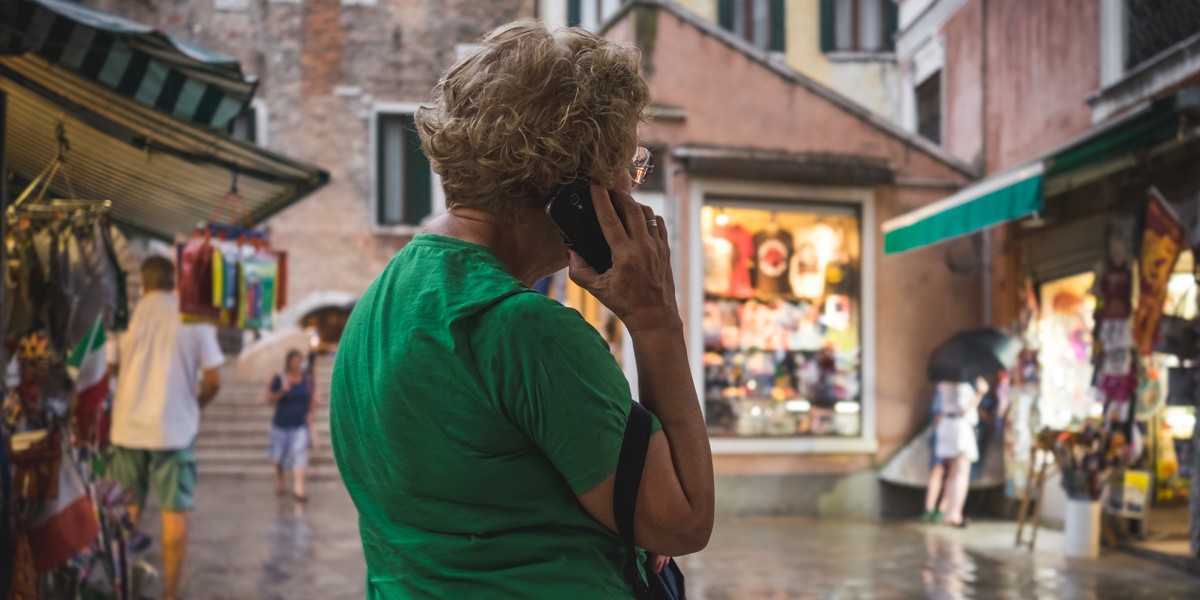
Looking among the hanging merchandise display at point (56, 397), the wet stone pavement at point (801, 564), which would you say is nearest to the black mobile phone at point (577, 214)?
the hanging merchandise display at point (56, 397)

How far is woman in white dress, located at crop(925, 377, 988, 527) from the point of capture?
11.0m

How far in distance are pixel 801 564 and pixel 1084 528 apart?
7.84 ft

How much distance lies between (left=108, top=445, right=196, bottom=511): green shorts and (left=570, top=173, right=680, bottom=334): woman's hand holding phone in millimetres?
5069

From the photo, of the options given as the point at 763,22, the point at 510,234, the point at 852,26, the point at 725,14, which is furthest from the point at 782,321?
the point at 510,234

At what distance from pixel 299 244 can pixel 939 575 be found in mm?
15407

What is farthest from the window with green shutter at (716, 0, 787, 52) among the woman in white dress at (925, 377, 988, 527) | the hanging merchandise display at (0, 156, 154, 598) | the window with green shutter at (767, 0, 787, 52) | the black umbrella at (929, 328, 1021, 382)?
the hanging merchandise display at (0, 156, 154, 598)

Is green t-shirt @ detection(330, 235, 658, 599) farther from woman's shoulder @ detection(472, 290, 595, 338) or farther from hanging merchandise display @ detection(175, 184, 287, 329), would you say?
hanging merchandise display @ detection(175, 184, 287, 329)

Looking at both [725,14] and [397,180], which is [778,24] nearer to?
[725,14]

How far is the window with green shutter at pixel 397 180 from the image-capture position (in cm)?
2134

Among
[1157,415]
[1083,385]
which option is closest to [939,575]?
[1157,415]

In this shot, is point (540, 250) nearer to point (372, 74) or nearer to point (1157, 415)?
point (1157, 415)

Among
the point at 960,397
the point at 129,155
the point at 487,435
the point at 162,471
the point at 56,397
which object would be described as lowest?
the point at 162,471

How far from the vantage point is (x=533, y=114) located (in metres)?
1.48

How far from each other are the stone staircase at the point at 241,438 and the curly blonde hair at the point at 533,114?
48.1 feet
